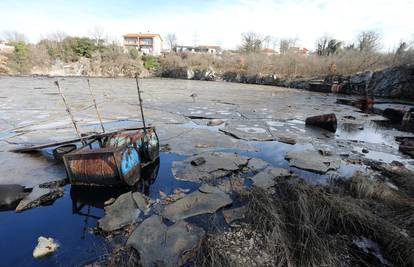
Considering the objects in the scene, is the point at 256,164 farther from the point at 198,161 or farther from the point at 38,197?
the point at 38,197

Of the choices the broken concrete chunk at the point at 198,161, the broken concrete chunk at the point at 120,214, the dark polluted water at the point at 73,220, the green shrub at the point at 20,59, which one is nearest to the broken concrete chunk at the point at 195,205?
the dark polluted water at the point at 73,220

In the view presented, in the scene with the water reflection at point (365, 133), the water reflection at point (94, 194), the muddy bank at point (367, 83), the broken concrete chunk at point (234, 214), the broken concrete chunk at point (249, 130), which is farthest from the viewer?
the muddy bank at point (367, 83)

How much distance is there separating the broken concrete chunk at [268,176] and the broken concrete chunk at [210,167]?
0.57 meters

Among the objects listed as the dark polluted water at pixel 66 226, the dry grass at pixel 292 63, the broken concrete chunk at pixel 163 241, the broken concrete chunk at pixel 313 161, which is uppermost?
the dry grass at pixel 292 63

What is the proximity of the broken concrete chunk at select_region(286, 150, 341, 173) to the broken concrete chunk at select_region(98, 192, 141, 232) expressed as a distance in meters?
3.83

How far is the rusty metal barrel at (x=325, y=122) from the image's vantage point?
28.1 ft

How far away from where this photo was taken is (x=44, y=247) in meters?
2.87

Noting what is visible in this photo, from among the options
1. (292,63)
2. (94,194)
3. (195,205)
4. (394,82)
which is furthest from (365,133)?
(292,63)

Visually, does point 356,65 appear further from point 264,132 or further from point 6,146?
point 6,146

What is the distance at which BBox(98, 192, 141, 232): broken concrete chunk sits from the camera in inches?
129

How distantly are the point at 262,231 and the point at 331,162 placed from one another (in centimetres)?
362

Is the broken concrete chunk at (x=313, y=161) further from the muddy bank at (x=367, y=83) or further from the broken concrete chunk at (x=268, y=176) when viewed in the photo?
the muddy bank at (x=367, y=83)

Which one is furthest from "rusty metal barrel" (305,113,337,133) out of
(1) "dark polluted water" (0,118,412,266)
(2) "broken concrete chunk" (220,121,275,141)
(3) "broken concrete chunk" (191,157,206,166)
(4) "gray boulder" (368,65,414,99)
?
(4) "gray boulder" (368,65,414,99)

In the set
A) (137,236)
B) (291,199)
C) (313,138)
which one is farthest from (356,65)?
(137,236)
